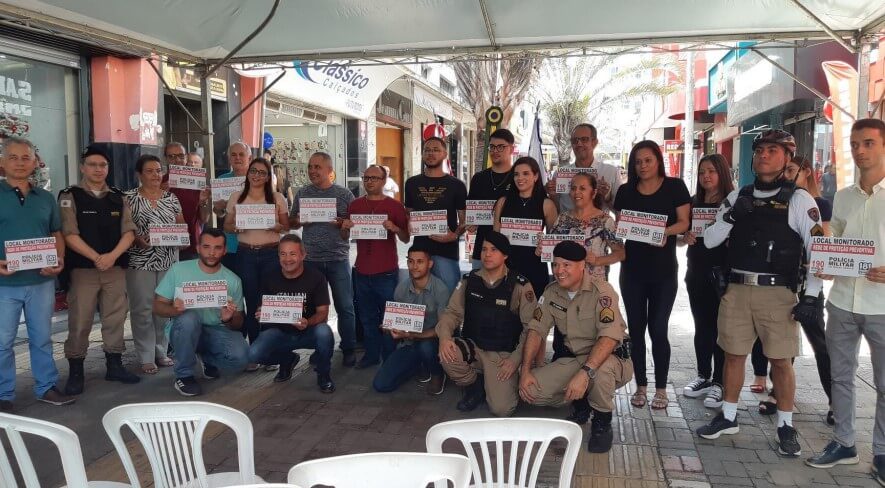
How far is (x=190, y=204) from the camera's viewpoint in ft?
19.4

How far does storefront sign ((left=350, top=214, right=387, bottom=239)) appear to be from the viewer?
5.34m

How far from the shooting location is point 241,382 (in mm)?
5344

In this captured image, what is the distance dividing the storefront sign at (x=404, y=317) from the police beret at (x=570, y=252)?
4.04 ft

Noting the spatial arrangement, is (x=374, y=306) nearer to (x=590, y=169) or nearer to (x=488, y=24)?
(x=590, y=169)

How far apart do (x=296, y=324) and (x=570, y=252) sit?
87.3 inches

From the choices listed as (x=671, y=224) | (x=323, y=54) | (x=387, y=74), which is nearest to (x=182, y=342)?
(x=323, y=54)

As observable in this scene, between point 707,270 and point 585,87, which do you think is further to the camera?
point 585,87

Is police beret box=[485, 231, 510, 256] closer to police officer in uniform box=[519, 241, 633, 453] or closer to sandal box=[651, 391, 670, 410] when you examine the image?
police officer in uniform box=[519, 241, 633, 453]

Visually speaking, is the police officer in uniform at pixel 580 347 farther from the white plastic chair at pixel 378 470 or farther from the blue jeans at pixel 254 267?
the blue jeans at pixel 254 267

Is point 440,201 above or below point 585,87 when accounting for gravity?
below

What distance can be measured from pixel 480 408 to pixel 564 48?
3.28 metres

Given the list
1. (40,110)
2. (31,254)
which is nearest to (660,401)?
(31,254)

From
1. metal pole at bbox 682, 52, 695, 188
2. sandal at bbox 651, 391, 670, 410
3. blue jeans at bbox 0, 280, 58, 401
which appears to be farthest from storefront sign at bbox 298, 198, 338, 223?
metal pole at bbox 682, 52, 695, 188

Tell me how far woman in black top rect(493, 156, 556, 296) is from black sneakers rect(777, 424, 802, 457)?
1.91 metres
